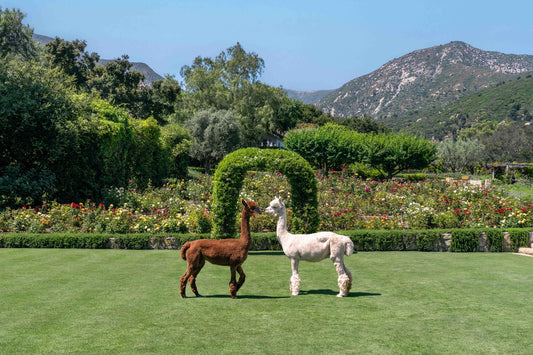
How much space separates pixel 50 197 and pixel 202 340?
16.2m

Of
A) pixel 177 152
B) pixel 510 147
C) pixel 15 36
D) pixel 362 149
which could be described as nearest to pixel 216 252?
pixel 177 152

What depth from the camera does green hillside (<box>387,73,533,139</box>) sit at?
9988 cm

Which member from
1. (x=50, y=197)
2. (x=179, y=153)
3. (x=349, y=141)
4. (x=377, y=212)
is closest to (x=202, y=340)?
(x=377, y=212)

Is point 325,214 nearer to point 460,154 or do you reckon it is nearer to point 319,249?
point 319,249

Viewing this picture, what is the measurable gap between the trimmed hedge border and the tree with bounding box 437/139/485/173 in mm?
46439

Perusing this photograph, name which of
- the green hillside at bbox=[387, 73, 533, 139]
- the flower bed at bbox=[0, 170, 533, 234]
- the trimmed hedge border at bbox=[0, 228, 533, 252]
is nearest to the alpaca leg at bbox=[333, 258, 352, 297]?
the trimmed hedge border at bbox=[0, 228, 533, 252]

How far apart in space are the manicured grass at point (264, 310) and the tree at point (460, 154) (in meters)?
50.6

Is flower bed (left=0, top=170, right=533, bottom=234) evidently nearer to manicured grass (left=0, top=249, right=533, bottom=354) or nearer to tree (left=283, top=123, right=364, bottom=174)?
manicured grass (left=0, top=249, right=533, bottom=354)

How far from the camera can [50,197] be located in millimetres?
19219

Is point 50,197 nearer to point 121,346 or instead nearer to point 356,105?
point 121,346

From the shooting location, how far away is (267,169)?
13086 millimetres

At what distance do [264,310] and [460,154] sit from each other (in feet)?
189

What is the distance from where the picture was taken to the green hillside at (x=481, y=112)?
99.9 metres

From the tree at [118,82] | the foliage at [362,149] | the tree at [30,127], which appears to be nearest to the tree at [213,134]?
the tree at [118,82]
